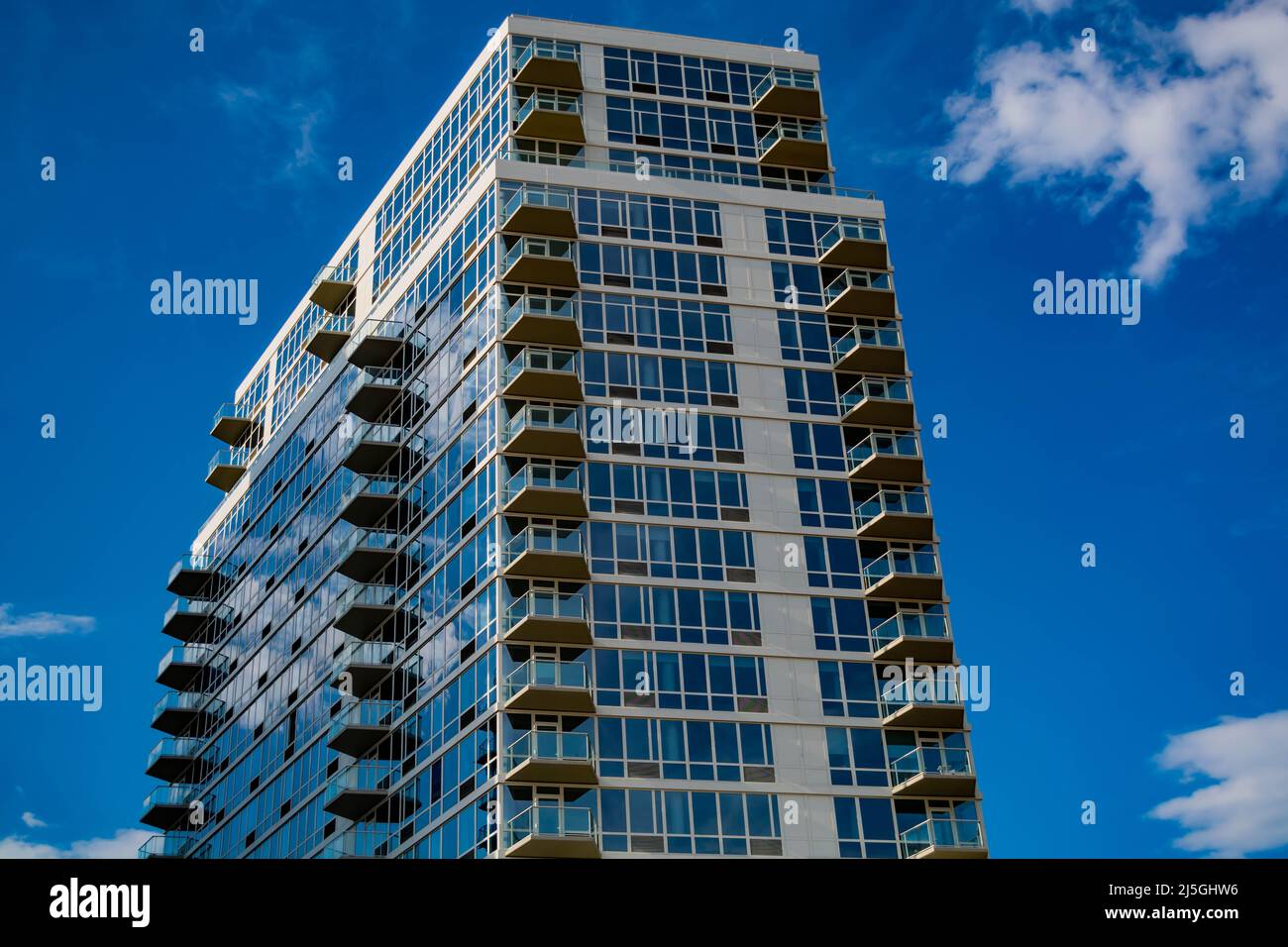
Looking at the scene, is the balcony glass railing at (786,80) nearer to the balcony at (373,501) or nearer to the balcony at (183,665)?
the balcony at (373,501)

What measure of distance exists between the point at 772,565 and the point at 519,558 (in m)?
8.93

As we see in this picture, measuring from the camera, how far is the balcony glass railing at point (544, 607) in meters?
49.6

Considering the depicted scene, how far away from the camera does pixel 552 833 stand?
151ft

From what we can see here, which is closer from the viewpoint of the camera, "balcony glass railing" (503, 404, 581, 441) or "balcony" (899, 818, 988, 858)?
"balcony" (899, 818, 988, 858)

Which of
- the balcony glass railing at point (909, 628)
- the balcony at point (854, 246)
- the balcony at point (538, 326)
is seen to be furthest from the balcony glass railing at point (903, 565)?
the balcony at point (538, 326)

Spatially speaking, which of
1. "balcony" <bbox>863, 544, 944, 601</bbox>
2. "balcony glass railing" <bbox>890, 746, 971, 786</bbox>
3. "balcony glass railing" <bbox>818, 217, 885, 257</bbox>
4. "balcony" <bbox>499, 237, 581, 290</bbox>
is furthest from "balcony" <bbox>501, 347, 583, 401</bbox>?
"balcony glass railing" <bbox>890, 746, 971, 786</bbox>

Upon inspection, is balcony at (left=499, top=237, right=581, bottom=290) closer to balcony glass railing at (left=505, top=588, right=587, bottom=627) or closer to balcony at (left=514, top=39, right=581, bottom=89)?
balcony at (left=514, top=39, right=581, bottom=89)

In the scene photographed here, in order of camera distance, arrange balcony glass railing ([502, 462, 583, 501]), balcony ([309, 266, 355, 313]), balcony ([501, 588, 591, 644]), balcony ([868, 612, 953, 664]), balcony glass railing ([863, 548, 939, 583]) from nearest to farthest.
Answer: balcony ([501, 588, 591, 644])
balcony glass railing ([502, 462, 583, 501])
balcony ([868, 612, 953, 664])
balcony glass railing ([863, 548, 939, 583])
balcony ([309, 266, 355, 313])

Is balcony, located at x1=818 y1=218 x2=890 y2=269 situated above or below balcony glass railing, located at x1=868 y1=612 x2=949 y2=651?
above

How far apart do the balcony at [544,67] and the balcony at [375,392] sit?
12332 millimetres

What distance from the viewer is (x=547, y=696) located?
4816 centimetres

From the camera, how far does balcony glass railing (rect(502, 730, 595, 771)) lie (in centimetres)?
4716
